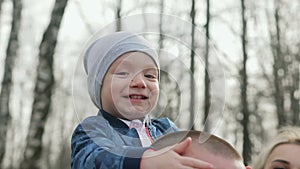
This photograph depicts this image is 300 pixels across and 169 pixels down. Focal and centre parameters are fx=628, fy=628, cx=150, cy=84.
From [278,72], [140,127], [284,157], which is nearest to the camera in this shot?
[140,127]

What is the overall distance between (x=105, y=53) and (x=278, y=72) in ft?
47.6

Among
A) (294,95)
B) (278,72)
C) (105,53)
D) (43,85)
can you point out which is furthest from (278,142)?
(294,95)

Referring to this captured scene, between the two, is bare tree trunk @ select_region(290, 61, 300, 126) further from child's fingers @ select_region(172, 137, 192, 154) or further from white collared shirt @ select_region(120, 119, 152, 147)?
child's fingers @ select_region(172, 137, 192, 154)

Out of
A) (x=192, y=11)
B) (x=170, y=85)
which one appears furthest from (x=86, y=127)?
(x=192, y=11)

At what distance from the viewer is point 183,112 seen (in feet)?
4.85

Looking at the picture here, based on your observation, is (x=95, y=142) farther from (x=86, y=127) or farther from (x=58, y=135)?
(x=58, y=135)

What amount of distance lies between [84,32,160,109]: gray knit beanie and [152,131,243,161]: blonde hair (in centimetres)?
23

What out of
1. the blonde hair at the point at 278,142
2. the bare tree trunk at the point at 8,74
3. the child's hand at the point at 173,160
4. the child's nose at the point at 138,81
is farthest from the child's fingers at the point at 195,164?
the bare tree trunk at the point at 8,74

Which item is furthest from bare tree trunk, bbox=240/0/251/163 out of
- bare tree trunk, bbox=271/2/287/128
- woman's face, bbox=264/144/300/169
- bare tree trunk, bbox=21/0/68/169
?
woman's face, bbox=264/144/300/169

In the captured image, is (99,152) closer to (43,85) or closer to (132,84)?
(132,84)

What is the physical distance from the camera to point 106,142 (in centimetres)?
140

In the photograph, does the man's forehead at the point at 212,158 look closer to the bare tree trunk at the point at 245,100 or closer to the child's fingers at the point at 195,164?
the child's fingers at the point at 195,164

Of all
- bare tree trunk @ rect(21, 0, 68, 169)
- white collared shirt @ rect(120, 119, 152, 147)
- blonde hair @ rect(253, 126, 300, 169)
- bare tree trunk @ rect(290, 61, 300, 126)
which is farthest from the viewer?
bare tree trunk @ rect(290, 61, 300, 126)

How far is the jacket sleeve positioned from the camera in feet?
4.14
